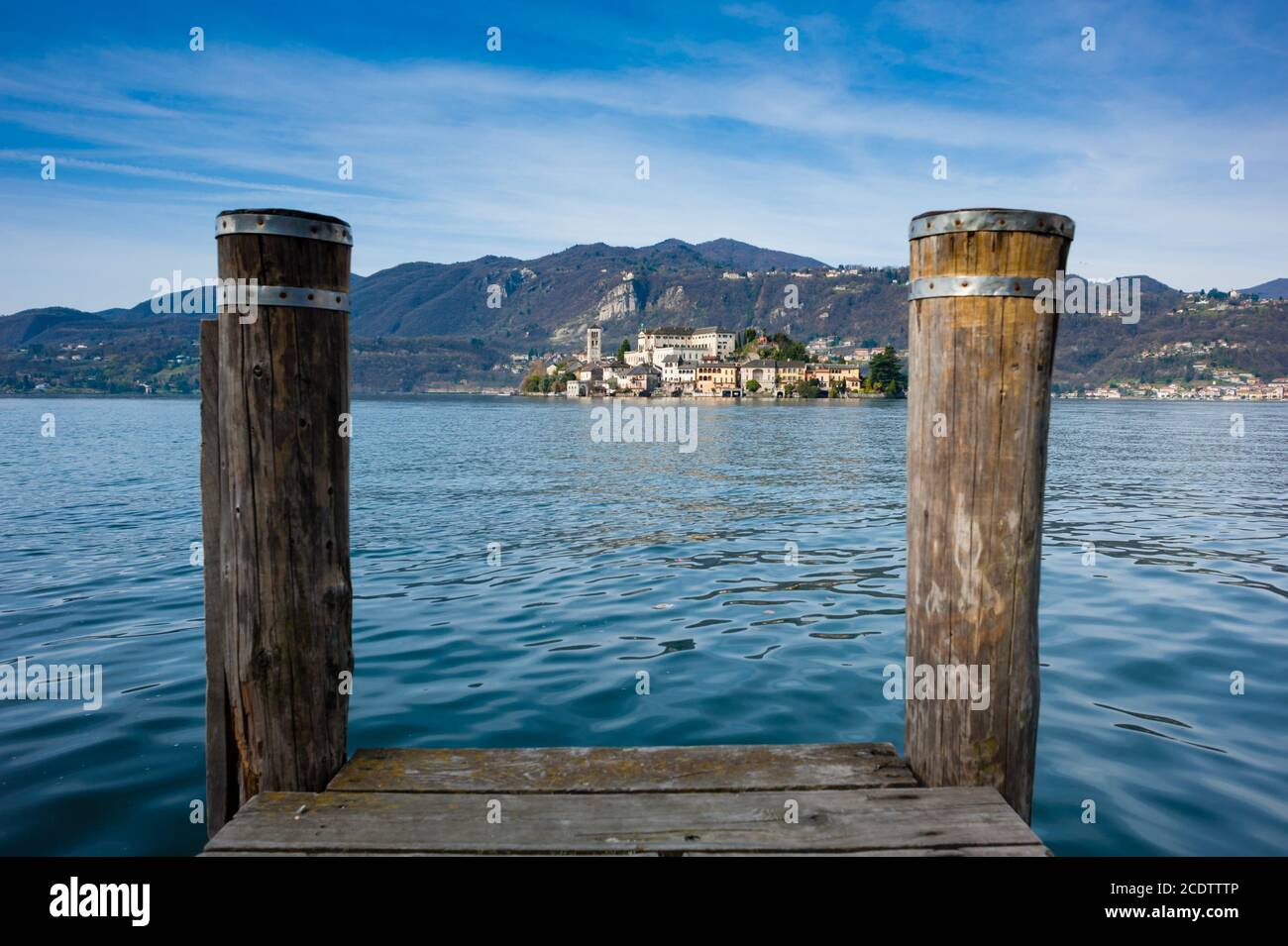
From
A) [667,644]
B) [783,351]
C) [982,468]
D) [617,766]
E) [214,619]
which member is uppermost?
[783,351]

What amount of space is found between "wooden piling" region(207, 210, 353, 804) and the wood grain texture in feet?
0.13

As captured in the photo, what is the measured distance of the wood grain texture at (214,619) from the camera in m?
4.05

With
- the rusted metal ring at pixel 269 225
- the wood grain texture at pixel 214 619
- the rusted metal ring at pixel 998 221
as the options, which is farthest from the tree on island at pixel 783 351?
the rusted metal ring at pixel 269 225

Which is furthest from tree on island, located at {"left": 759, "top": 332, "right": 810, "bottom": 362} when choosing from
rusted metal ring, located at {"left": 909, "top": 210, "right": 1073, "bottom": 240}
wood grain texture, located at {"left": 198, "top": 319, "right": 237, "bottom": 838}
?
wood grain texture, located at {"left": 198, "top": 319, "right": 237, "bottom": 838}

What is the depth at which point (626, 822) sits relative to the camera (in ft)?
11.7

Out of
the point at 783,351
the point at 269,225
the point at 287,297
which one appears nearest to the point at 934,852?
the point at 287,297

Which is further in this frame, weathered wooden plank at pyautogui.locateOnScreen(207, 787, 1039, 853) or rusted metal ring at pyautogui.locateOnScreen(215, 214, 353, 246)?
rusted metal ring at pyautogui.locateOnScreen(215, 214, 353, 246)

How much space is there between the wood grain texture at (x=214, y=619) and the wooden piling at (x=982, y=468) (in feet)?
10.0

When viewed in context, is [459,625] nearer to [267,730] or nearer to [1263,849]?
[267,730]

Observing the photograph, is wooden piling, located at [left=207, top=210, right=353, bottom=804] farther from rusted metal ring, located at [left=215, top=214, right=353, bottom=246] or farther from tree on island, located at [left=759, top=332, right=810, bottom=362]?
tree on island, located at [left=759, top=332, right=810, bottom=362]

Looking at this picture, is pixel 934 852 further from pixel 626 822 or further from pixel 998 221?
pixel 998 221

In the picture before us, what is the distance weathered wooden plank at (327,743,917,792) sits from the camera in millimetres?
3965

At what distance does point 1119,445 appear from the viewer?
49750mm

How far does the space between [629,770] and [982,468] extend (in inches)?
80.2
